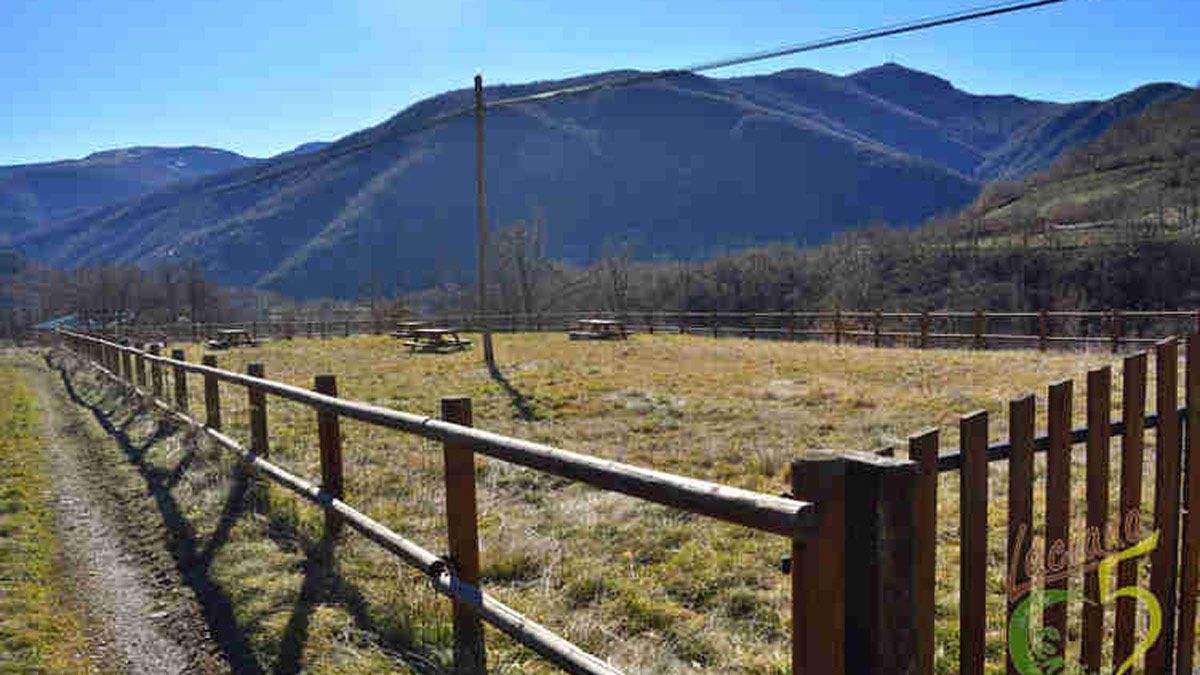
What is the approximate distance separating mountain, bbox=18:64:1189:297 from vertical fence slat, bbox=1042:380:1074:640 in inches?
4359

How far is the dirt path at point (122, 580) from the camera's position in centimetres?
312

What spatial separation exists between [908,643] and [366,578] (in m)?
3.12

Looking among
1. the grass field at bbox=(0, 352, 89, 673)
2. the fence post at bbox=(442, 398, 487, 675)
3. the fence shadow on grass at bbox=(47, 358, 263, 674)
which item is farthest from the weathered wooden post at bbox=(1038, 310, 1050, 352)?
the grass field at bbox=(0, 352, 89, 673)

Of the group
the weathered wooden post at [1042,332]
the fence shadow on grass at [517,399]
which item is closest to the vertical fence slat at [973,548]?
the fence shadow on grass at [517,399]

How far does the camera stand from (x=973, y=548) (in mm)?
1945

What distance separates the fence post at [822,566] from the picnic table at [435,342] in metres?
19.9

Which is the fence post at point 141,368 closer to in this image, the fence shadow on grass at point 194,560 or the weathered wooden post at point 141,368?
the weathered wooden post at point 141,368

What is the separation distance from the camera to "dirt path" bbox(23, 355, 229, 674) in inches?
123

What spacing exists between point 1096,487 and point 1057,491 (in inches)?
11.5

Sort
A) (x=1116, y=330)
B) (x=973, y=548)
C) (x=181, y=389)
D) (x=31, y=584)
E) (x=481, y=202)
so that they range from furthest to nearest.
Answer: (x=481, y=202), (x=1116, y=330), (x=181, y=389), (x=31, y=584), (x=973, y=548)

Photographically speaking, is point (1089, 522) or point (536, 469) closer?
point (1089, 522)

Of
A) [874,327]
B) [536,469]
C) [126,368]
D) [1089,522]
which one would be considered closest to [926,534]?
[1089,522]

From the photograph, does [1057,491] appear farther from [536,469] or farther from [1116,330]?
[1116,330]

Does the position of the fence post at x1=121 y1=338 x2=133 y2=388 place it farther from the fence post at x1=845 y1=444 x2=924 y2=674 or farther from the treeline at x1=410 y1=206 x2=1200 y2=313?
the treeline at x1=410 y1=206 x2=1200 y2=313
